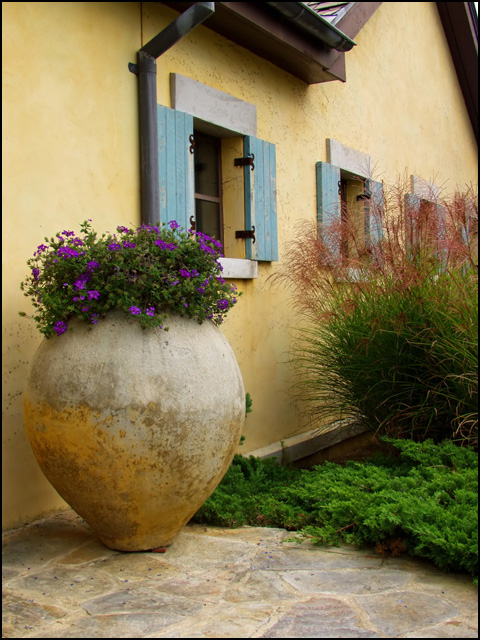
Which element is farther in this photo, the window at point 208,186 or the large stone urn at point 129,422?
the window at point 208,186

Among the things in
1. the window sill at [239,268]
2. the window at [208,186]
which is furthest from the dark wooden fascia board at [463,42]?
the window sill at [239,268]

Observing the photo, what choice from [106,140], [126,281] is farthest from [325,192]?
[126,281]

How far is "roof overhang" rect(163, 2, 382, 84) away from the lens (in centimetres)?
481

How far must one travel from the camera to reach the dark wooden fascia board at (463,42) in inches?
392

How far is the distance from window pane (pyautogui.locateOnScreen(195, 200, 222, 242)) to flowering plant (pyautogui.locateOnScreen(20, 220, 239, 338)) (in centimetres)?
204

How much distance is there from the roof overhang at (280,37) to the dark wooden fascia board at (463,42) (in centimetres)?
429

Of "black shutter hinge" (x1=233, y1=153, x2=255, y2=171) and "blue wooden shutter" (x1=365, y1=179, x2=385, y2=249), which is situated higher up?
"black shutter hinge" (x1=233, y1=153, x2=255, y2=171)

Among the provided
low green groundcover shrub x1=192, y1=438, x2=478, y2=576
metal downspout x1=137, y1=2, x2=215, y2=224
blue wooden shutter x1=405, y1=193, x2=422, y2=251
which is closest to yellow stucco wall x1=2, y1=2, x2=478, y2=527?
metal downspout x1=137, y1=2, x2=215, y2=224

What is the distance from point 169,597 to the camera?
8.65 ft

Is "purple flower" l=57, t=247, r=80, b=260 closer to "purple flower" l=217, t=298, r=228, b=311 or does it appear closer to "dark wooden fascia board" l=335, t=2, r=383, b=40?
"purple flower" l=217, t=298, r=228, b=311

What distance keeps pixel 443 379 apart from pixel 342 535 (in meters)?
1.43

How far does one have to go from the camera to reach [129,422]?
2.81 m

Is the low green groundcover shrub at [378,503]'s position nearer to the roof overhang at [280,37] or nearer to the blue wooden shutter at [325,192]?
the blue wooden shutter at [325,192]

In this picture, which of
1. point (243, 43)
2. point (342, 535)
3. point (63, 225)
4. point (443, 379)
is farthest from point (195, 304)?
point (243, 43)
